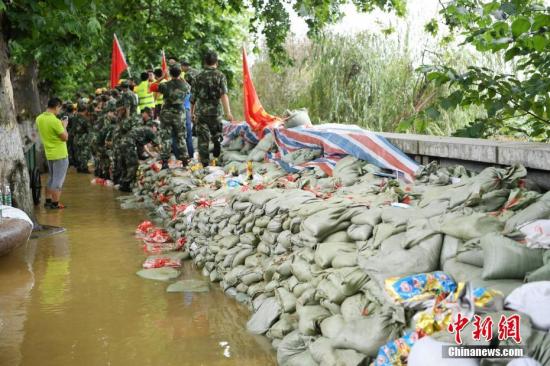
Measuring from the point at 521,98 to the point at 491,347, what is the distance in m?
3.14

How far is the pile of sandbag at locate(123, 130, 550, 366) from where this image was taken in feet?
10.5

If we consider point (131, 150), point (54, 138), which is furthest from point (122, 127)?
point (54, 138)

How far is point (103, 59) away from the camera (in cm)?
2188

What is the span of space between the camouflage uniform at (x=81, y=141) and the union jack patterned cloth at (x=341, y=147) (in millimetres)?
9991

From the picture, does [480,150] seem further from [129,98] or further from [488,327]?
[129,98]

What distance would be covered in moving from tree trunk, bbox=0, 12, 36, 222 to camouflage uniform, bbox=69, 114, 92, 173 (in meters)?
8.70

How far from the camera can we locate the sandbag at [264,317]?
4.95 metres

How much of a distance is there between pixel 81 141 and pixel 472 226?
16.1 metres

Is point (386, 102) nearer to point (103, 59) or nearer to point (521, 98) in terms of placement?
point (521, 98)

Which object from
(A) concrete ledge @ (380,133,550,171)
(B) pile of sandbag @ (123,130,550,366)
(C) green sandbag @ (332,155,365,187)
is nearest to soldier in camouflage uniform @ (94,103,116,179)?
(B) pile of sandbag @ (123,130,550,366)

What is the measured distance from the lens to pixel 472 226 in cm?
364

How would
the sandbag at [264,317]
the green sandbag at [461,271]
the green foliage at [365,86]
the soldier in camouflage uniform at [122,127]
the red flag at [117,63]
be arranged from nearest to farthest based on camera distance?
the green sandbag at [461,271] < the sandbag at [264,317] < the green foliage at [365,86] < the soldier in camouflage uniform at [122,127] < the red flag at [117,63]

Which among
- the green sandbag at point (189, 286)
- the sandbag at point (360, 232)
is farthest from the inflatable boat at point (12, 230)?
the sandbag at point (360, 232)

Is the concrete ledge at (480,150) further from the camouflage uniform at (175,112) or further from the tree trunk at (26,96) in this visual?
the tree trunk at (26,96)
